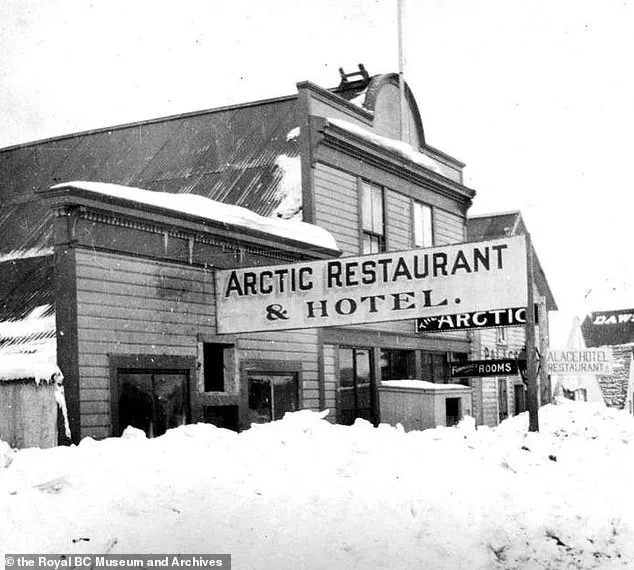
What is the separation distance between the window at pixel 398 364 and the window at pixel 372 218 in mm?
2411

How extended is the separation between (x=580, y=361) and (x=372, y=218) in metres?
9.68

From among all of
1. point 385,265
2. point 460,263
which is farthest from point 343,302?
point 460,263

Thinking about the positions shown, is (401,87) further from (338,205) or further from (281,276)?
(281,276)

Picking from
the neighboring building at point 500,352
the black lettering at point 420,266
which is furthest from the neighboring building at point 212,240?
the black lettering at point 420,266

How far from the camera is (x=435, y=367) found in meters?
23.5

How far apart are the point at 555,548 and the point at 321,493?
1.99m

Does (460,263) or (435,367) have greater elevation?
(460,263)

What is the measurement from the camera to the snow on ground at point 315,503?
6.74 m

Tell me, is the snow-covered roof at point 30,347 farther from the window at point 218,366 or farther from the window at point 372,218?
the window at point 372,218

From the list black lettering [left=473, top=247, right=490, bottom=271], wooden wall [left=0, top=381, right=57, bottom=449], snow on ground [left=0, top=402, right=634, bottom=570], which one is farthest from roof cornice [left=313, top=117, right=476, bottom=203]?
snow on ground [left=0, top=402, right=634, bottom=570]

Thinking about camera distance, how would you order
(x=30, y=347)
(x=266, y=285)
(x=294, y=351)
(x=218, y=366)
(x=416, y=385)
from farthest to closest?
(x=416, y=385)
(x=294, y=351)
(x=218, y=366)
(x=266, y=285)
(x=30, y=347)

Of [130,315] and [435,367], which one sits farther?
[435,367]

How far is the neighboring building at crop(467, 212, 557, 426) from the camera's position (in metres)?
25.4

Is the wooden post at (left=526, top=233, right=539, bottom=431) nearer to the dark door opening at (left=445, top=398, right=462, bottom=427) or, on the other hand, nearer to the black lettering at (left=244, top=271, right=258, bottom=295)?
the black lettering at (left=244, top=271, right=258, bottom=295)
